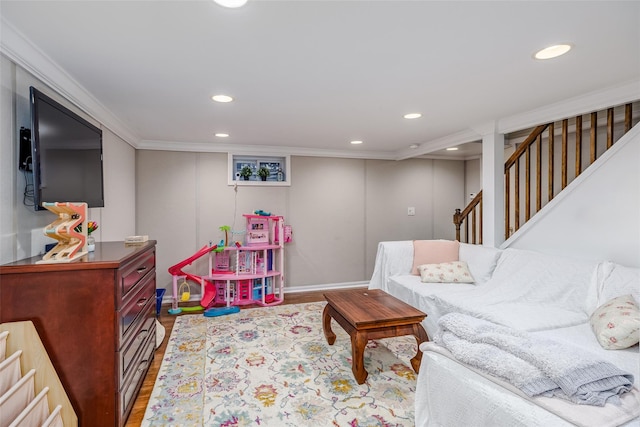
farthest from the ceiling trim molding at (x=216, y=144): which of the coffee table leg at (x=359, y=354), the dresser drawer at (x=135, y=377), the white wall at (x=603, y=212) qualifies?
the coffee table leg at (x=359, y=354)

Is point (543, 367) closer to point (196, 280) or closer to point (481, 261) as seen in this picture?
point (481, 261)

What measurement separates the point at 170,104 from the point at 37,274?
5.49 feet

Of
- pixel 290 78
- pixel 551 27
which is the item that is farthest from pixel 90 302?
pixel 551 27

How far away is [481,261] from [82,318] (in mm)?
3365

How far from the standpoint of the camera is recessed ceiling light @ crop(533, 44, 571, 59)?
5.76 feet

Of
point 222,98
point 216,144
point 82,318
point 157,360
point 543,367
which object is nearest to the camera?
point 543,367

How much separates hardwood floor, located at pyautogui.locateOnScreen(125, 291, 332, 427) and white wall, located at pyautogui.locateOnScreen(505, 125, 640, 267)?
2.88 meters

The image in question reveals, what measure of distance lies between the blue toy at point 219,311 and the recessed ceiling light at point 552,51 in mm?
3768

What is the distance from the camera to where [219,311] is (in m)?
3.90

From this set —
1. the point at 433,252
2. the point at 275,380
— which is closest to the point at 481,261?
the point at 433,252

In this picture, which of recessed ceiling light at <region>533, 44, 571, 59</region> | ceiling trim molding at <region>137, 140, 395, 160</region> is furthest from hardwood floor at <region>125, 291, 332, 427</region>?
recessed ceiling light at <region>533, 44, 571, 59</region>

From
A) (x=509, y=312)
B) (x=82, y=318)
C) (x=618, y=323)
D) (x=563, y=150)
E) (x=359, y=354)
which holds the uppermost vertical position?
(x=563, y=150)

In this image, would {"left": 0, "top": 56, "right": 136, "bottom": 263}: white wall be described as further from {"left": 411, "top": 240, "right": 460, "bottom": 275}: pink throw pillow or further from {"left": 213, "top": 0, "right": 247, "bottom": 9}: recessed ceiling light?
{"left": 411, "top": 240, "right": 460, "bottom": 275}: pink throw pillow

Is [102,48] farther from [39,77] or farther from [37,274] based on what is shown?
[37,274]
